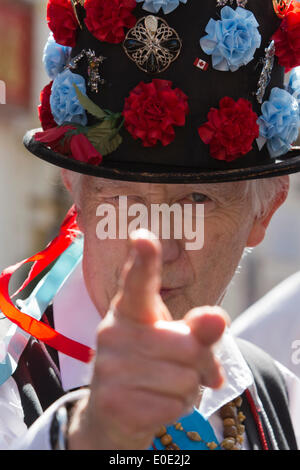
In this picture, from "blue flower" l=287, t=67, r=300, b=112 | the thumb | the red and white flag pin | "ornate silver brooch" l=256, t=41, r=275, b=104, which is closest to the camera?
the thumb

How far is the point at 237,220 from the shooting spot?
7.32 feet

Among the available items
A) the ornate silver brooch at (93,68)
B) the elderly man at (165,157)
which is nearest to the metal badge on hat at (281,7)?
the elderly man at (165,157)

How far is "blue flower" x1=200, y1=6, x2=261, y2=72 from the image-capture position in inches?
81.7

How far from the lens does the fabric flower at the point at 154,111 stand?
2033 millimetres

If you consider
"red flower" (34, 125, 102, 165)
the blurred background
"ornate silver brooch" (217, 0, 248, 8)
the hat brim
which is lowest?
the blurred background

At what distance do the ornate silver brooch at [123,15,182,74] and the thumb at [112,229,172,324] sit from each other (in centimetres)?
102

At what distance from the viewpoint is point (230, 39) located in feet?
6.81

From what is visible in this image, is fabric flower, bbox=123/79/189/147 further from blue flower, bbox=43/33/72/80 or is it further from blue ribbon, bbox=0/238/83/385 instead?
blue ribbon, bbox=0/238/83/385

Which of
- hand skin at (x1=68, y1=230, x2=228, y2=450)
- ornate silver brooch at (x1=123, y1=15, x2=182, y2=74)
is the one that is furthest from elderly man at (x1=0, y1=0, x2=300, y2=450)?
hand skin at (x1=68, y1=230, x2=228, y2=450)

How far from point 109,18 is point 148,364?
1.17 meters

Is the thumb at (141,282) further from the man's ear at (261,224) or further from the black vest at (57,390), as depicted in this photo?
the man's ear at (261,224)

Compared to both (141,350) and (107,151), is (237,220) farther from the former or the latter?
(141,350)

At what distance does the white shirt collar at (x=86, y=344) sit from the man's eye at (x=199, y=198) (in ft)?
1.41
